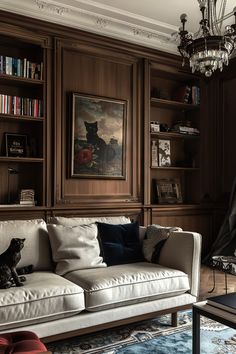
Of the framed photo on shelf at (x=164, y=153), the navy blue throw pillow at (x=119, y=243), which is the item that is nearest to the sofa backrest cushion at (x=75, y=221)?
the navy blue throw pillow at (x=119, y=243)

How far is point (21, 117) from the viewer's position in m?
3.79

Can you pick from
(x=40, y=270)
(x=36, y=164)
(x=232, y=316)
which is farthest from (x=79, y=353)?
(x=36, y=164)

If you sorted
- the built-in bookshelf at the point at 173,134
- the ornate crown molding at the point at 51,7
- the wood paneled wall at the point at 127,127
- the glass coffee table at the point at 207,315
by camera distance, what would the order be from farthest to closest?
1. the built-in bookshelf at the point at 173,134
2. the wood paneled wall at the point at 127,127
3. the ornate crown molding at the point at 51,7
4. the glass coffee table at the point at 207,315

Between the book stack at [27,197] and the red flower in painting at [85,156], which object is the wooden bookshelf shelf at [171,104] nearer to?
the red flower in painting at [85,156]

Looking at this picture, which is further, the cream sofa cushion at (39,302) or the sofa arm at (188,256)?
the sofa arm at (188,256)

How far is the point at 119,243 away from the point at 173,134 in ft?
7.46

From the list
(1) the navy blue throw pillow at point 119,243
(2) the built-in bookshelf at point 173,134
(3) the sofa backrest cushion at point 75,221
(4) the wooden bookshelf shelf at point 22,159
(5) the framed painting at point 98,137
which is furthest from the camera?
(2) the built-in bookshelf at point 173,134

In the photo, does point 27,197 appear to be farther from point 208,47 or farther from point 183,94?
point 183,94

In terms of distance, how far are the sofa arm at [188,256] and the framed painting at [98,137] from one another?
1632 mm

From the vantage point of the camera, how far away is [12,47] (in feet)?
13.3

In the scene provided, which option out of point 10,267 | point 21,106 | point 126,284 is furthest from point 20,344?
point 21,106

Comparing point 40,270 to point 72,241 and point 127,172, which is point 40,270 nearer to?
point 72,241

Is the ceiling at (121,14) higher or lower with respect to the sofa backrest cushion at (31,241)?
higher

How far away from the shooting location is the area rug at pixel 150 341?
7.80 feet
